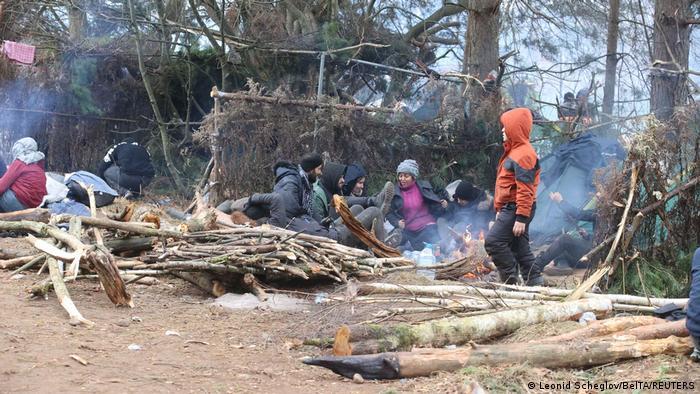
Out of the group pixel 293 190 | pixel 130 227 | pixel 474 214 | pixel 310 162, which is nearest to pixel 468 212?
pixel 474 214

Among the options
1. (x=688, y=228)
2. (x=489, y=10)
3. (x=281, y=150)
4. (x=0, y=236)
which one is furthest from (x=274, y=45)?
(x=688, y=228)

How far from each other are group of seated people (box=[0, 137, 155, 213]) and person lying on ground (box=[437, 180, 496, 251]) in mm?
4771

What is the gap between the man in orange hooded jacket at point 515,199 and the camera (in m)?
8.30

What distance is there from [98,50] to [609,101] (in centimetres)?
1071

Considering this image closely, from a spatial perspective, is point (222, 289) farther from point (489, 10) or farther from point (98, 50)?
point (489, 10)

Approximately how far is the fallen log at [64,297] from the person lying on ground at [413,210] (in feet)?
18.1

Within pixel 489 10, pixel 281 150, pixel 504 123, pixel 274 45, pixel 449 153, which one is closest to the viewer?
pixel 504 123

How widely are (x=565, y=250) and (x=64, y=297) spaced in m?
6.75

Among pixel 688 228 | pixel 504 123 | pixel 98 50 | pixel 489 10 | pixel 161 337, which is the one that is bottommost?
pixel 161 337

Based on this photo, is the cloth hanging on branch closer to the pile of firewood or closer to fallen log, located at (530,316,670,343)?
the pile of firewood

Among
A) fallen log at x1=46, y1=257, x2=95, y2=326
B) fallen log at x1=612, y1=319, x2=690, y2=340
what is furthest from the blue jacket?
fallen log at x1=46, y1=257, x2=95, y2=326

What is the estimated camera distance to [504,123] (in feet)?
28.0

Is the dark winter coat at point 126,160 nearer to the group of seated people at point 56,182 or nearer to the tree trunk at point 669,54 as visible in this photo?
the group of seated people at point 56,182

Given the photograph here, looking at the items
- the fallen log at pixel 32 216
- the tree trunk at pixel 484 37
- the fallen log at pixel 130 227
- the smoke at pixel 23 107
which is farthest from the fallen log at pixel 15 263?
the tree trunk at pixel 484 37
